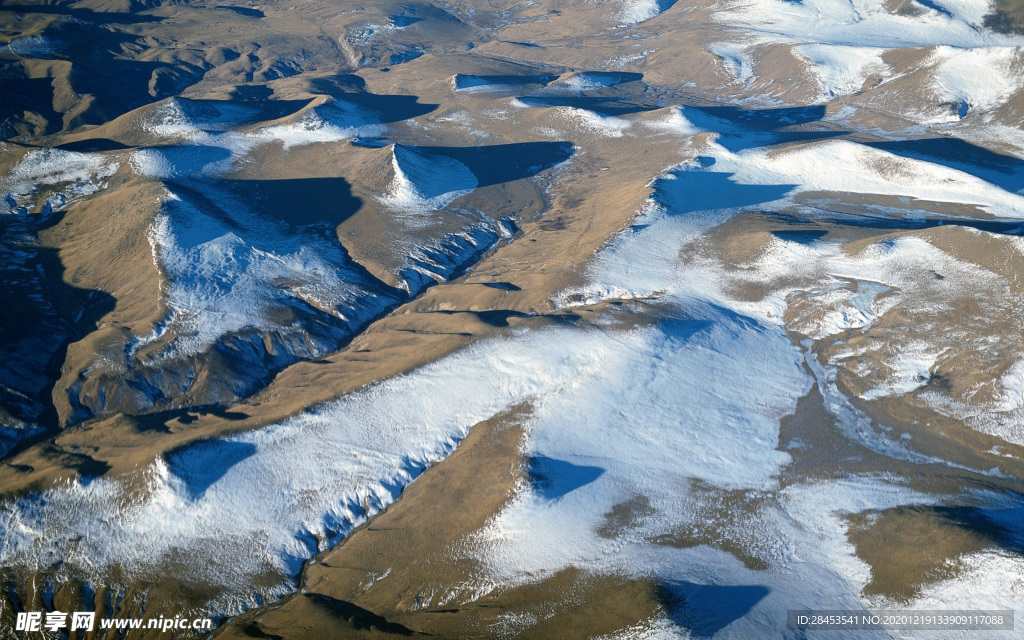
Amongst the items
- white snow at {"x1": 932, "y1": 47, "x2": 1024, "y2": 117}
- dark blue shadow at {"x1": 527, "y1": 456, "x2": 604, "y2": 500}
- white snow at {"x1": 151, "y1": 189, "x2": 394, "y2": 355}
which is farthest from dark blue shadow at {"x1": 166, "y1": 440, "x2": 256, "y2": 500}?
white snow at {"x1": 932, "y1": 47, "x2": 1024, "y2": 117}

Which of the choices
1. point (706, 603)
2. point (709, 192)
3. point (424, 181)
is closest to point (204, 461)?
point (706, 603)

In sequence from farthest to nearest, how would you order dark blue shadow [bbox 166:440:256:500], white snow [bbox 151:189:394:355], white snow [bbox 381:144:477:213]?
→ 1. white snow [bbox 381:144:477:213]
2. white snow [bbox 151:189:394:355]
3. dark blue shadow [bbox 166:440:256:500]

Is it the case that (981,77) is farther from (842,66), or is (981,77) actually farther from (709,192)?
(709,192)

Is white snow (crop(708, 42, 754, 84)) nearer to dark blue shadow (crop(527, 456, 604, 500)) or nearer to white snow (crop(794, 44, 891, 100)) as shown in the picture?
white snow (crop(794, 44, 891, 100))

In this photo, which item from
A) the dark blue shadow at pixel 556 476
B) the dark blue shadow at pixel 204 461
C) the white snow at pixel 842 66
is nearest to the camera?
the dark blue shadow at pixel 556 476

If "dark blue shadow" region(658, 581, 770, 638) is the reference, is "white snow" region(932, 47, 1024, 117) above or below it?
above

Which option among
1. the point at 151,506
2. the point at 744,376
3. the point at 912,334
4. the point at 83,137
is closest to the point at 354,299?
the point at 151,506

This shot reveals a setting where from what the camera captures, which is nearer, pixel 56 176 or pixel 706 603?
pixel 706 603

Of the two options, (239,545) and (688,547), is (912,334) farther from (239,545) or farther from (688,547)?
(239,545)

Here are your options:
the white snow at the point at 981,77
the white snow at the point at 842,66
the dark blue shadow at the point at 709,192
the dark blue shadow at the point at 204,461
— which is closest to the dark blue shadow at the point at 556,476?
Result: the dark blue shadow at the point at 204,461

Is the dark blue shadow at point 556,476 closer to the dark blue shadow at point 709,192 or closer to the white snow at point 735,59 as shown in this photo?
the dark blue shadow at point 709,192

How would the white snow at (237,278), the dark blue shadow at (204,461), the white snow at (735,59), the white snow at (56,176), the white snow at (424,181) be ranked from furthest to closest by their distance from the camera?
the white snow at (735,59) < the white snow at (424,181) < the white snow at (56,176) < the white snow at (237,278) < the dark blue shadow at (204,461)
